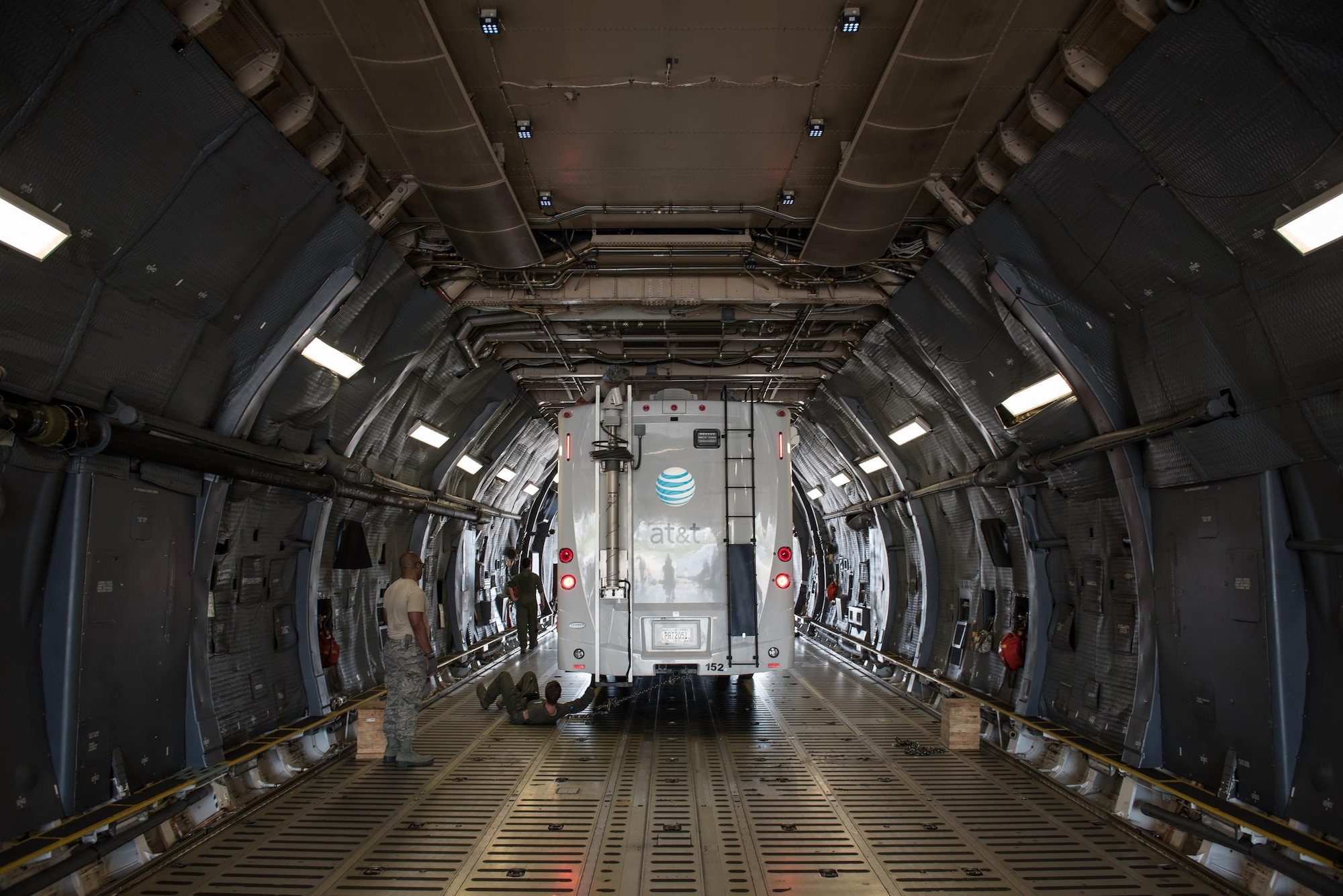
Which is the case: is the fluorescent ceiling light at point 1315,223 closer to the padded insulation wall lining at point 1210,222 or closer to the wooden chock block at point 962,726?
the padded insulation wall lining at point 1210,222

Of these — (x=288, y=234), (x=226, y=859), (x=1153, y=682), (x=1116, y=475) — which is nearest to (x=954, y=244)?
(x=1116, y=475)

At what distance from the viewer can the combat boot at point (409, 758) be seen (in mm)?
7316

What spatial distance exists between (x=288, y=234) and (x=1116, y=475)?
22.8 ft

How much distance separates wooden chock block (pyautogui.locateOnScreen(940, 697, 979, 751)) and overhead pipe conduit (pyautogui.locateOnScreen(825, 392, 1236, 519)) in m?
2.37

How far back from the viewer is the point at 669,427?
346 inches

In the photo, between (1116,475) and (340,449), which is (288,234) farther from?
(1116,475)

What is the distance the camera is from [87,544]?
5.56 metres

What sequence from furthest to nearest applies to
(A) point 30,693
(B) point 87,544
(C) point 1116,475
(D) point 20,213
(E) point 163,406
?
(C) point 1116,475 < (E) point 163,406 < (B) point 87,544 < (A) point 30,693 < (D) point 20,213

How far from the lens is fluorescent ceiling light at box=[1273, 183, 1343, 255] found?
167 inches

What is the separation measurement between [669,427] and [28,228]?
5.54 m

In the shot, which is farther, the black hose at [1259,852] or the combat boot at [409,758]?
the combat boot at [409,758]

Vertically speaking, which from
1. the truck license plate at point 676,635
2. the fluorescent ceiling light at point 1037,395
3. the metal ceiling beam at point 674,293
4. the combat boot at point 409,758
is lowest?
the combat boot at point 409,758

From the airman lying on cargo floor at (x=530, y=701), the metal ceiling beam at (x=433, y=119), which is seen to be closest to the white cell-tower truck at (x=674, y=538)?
the airman lying on cargo floor at (x=530, y=701)

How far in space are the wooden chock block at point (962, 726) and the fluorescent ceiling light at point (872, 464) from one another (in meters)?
5.53
